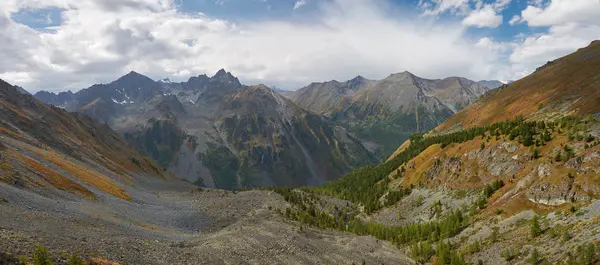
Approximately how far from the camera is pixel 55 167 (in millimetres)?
81188

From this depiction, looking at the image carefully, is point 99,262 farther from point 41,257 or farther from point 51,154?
point 51,154

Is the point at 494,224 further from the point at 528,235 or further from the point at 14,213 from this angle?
the point at 14,213

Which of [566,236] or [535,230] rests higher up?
[566,236]

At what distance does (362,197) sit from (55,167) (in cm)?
10281

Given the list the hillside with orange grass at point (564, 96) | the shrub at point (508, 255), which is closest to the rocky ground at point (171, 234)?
the shrub at point (508, 255)

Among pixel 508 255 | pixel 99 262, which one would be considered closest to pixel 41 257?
pixel 99 262

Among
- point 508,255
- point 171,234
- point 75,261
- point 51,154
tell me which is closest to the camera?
point 75,261

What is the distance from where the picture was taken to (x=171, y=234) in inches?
2298

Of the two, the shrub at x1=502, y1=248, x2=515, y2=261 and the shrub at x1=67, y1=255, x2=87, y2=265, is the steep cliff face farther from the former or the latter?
the shrub at x1=67, y1=255, x2=87, y2=265

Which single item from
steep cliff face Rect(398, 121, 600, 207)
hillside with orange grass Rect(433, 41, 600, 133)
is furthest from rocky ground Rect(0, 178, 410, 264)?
hillside with orange grass Rect(433, 41, 600, 133)

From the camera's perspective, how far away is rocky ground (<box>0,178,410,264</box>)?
3672 centimetres

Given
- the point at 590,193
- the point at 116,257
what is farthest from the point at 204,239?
the point at 590,193

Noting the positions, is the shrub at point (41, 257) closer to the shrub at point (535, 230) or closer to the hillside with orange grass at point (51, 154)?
the hillside with orange grass at point (51, 154)

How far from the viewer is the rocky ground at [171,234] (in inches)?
1446
